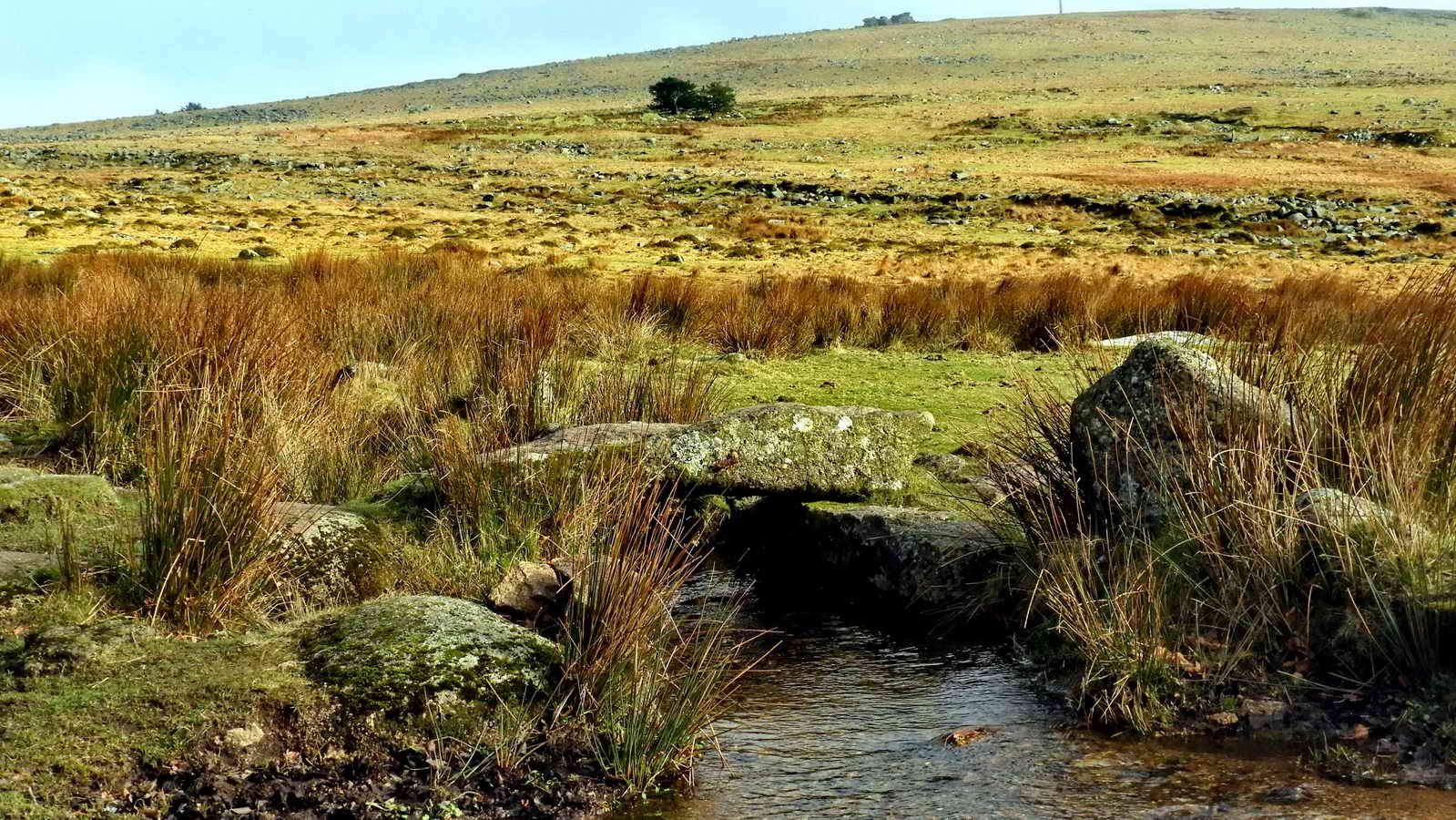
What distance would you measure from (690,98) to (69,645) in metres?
68.8

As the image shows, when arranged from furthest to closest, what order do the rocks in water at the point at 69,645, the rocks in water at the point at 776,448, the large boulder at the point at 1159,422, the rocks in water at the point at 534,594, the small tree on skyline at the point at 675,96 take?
the small tree on skyline at the point at 675,96 < the rocks in water at the point at 776,448 < the large boulder at the point at 1159,422 < the rocks in water at the point at 534,594 < the rocks in water at the point at 69,645

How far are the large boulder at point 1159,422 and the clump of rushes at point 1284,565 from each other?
63mm

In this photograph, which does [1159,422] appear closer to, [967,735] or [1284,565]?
[1284,565]

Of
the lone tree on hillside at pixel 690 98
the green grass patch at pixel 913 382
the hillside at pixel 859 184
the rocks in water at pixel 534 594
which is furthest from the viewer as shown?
the lone tree on hillside at pixel 690 98

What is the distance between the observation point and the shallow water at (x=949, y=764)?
171 inches

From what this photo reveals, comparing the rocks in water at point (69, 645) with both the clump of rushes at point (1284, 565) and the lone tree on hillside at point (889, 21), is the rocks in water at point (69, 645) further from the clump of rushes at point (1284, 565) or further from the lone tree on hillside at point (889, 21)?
the lone tree on hillside at point (889, 21)

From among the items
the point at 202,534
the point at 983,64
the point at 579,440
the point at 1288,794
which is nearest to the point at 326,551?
the point at 202,534

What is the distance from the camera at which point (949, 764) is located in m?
4.79

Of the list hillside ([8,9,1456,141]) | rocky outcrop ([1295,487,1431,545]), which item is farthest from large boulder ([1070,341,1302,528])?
hillside ([8,9,1456,141])

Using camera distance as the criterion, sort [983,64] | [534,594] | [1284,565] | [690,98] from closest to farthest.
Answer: [1284,565] < [534,594] < [690,98] < [983,64]

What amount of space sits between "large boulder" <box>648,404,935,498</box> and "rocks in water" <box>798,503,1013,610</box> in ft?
0.75

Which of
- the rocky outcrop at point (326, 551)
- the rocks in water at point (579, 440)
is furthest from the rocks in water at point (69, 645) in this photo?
the rocks in water at point (579, 440)

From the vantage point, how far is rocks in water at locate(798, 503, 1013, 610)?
21.5 feet

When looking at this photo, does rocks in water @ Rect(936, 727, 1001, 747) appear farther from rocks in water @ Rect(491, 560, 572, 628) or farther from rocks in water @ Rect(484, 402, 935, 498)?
rocks in water @ Rect(484, 402, 935, 498)
